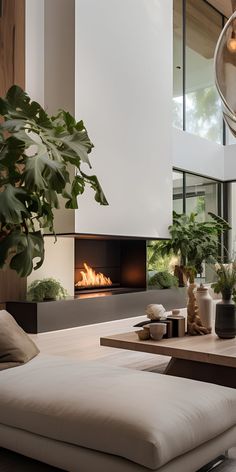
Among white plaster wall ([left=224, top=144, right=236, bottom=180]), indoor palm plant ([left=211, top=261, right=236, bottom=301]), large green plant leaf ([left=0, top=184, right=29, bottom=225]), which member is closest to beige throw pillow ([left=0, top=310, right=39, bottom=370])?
large green plant leaf ([left=0, top=184, right=29, bottom=225])

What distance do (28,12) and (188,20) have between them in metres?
4.98

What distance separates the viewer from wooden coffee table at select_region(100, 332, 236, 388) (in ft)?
9.87

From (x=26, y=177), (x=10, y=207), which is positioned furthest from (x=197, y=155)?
(x=10, y=207)

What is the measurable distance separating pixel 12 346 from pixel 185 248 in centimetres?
599

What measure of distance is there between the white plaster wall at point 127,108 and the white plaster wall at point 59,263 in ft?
2.08

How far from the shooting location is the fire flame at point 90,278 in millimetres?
7469

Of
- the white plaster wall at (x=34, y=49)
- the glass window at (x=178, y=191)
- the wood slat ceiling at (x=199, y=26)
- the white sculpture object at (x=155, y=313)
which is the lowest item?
the white sculpture object at (x=155, y=313)

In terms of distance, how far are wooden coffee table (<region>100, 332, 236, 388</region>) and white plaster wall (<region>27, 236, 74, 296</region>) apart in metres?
3.15

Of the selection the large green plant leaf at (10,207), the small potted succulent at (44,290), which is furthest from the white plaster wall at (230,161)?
the large green plant leaf at (10,207)

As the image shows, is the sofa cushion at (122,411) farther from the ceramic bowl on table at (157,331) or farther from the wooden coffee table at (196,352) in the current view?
the ceramic bowl on table at (157,331)

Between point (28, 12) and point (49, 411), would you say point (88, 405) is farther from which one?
point (28, 12)

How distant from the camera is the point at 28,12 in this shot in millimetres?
6621

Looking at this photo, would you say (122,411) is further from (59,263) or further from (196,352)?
(59,263)

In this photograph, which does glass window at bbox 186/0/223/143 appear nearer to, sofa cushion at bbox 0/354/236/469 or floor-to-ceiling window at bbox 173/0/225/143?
floor-to-ceiling window at bbox 173/0/225/143
